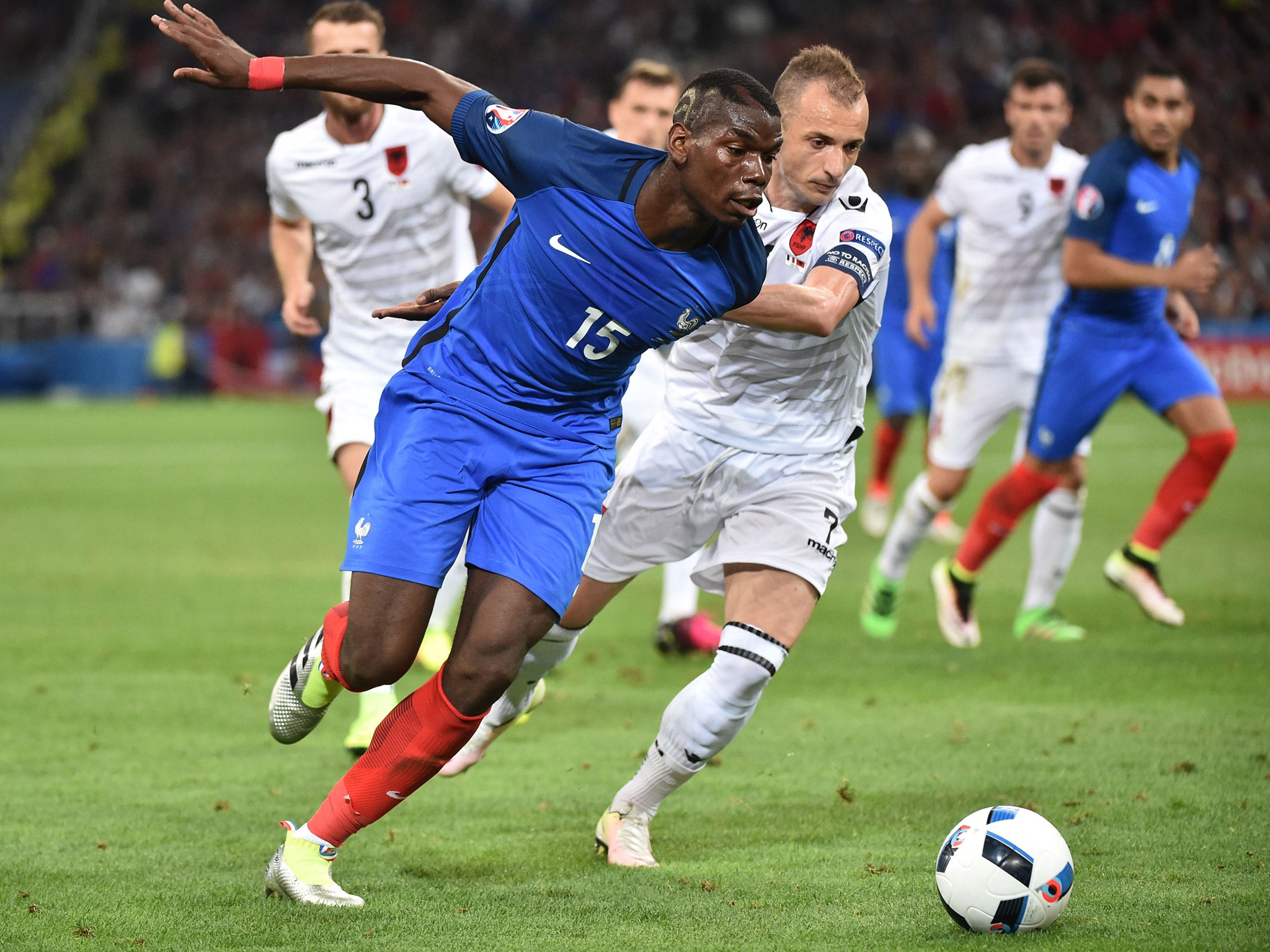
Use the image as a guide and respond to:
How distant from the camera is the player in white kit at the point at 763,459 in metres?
4.41

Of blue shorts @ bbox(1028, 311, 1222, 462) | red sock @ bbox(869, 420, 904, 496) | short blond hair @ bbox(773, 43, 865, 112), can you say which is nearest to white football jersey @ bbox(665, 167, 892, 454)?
short blond hair @ bbox(773, 43, 865, 112)

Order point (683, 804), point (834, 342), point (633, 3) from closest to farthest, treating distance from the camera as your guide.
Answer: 1. point (834, 342)
2. point (683, 804)
3. point (633, 3)

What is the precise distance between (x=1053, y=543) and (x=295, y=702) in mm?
4755

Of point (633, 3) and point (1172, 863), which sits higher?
point (633, 3)

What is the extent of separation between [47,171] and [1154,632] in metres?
32.8

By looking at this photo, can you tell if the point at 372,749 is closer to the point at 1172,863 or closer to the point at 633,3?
the point at 1172,863

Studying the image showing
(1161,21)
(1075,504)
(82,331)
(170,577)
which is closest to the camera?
(1075,504)

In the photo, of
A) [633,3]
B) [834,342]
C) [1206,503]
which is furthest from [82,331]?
[834,342]

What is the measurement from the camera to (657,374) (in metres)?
7.75

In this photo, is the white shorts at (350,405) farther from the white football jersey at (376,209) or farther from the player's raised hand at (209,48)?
the player's raised hand at (209,48)

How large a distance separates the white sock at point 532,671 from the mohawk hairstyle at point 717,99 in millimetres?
1774

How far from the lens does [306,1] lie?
115ft

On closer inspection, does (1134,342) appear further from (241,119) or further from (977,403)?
(241,119)

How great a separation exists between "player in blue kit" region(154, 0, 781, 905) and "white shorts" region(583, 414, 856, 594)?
0.72 meters
